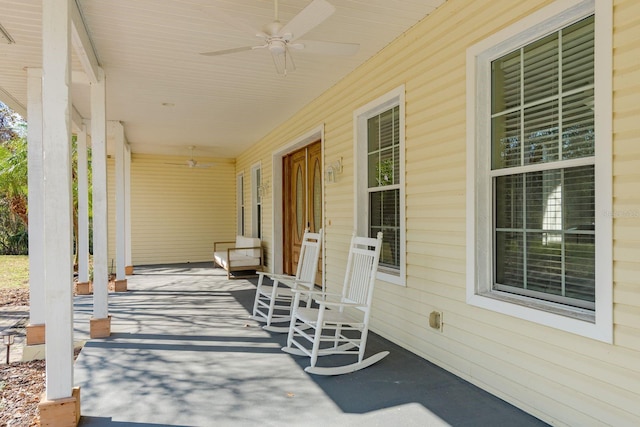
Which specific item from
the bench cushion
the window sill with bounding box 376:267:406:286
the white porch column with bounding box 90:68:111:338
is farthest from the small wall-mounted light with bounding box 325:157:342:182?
the bench cushion

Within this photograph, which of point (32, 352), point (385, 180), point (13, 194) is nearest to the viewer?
point (32, 352)

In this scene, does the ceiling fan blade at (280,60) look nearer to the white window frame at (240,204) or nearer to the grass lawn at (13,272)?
the white window frame at (240,204)

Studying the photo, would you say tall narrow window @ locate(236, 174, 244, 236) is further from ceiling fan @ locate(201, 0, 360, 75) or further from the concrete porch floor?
ceiling fan @ locate(201, 0, 360, 75)

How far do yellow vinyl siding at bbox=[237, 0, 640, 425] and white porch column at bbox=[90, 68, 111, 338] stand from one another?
2.54m

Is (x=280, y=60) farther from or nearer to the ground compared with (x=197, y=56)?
nearer to the ground

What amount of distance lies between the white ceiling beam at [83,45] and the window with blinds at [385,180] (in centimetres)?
273

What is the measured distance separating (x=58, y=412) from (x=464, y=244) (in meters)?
2.72

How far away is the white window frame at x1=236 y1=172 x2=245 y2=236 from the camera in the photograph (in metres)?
10.9

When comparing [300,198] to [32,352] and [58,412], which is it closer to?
[32,352]

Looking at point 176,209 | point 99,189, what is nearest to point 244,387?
point 99,189

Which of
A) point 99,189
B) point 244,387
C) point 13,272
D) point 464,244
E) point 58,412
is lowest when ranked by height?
point 13,272

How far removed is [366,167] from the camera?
4598 millimetres

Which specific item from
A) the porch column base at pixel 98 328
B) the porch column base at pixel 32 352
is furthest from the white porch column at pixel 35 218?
the porch column base at pixel 98 328

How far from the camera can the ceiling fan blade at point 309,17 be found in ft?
7.39
